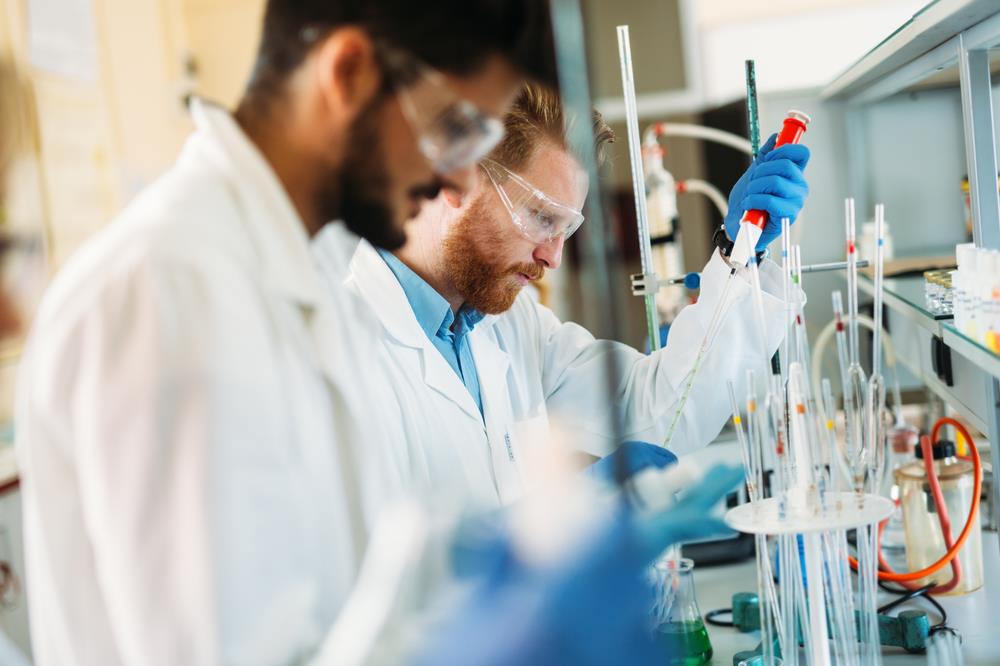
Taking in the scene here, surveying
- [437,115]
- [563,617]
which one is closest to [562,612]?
[563,617]

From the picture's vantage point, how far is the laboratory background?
4.30ft

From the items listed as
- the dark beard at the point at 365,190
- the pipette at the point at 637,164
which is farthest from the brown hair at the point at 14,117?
the dark beard at the point at 365,190

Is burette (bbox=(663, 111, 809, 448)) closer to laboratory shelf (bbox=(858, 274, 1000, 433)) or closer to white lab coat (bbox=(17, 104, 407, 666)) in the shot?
laboratory shelf (bbox=(858, 274, 1000, 433))

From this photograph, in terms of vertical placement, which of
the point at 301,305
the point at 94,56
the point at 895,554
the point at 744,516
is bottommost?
the point at 895,554

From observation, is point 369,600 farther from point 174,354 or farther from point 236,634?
point 174,354

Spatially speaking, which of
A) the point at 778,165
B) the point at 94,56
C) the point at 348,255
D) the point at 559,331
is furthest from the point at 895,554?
the point at 94,56

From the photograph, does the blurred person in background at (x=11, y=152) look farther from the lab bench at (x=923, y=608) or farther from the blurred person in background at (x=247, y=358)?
the blurred person in background at (x=247, y=358)

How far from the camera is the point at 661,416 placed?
1708mm

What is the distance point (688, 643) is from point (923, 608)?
1.61ft

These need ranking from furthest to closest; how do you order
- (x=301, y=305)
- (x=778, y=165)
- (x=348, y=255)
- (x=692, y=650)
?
(x=692, y=650)
(x=778, y=165)
(x=348, y=255)
(x=301, y=305)

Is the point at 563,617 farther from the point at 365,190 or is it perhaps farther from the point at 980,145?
the point at 980,145

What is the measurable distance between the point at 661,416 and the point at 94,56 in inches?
136

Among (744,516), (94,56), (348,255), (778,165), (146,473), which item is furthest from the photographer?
(94,56)

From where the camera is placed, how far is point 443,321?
1.79 metres
